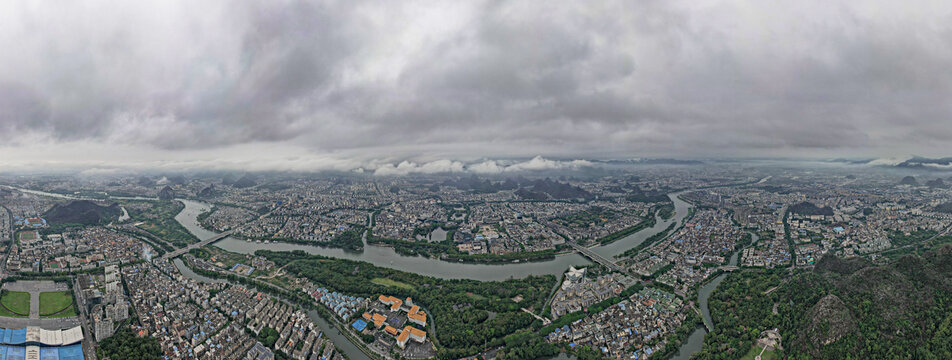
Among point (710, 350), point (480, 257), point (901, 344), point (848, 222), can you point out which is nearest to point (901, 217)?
point (848, 222)

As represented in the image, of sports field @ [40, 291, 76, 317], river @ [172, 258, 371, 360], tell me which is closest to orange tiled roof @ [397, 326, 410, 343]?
river @ [172, 258, 371, 360]

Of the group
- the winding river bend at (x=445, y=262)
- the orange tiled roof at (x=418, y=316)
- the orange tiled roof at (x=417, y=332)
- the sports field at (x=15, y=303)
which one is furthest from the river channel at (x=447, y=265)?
the sports field at (x=15, y=303)

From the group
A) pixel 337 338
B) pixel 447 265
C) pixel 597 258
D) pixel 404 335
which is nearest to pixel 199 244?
pixel 447 265

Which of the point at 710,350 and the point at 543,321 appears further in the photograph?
the point at 543,321

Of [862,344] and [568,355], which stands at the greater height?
[862,344]

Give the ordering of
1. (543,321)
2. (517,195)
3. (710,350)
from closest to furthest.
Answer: (710,350) → (543,321) → (517,195)

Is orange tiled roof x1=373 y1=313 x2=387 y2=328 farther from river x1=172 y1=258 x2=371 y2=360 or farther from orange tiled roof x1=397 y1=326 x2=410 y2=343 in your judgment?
orange tiled roof x1=397 y1=326 x2=410 y2=343

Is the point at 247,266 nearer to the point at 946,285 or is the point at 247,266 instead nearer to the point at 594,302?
the point at 594,302

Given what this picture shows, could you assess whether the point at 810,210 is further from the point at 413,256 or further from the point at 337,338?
the point at 337,338
